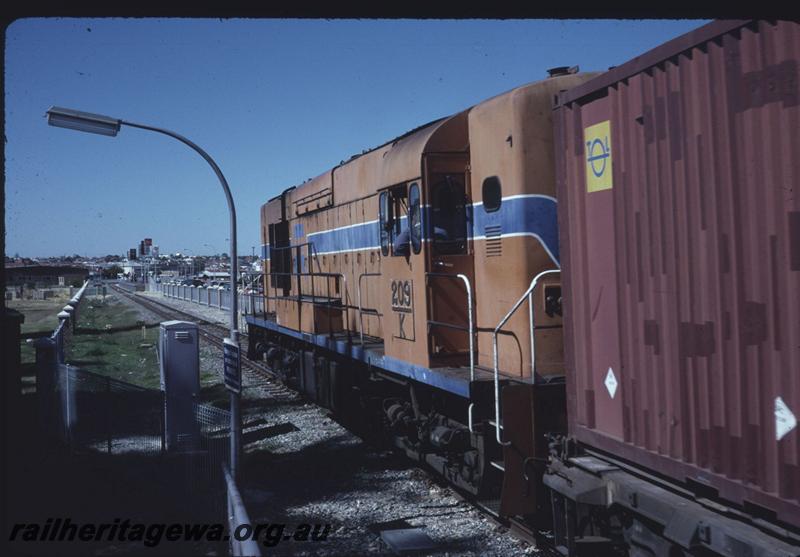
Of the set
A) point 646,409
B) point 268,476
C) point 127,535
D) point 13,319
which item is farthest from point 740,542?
point 13,319

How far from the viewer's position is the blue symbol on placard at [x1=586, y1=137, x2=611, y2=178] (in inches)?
241

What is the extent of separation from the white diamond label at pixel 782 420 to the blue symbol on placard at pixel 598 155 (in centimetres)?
242

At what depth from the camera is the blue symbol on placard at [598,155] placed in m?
6.13

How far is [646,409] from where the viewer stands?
567 cm

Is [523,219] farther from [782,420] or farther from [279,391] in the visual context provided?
[279,391]

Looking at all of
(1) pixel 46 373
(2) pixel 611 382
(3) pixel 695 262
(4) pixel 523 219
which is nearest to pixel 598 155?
(3) pixel 695 262

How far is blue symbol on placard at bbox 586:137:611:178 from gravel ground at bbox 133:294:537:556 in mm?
3582

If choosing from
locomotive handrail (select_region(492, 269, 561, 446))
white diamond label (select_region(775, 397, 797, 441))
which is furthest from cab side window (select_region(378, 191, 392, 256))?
white diamond label (select_region(775, 397, 797, 441))

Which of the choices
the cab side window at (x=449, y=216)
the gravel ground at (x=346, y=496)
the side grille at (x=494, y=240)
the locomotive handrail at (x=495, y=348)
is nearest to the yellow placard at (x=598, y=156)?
the locomotive handrail at (x=495, y=348)

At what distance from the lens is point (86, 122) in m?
11.4

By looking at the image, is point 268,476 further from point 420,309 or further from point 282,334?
point 282,334

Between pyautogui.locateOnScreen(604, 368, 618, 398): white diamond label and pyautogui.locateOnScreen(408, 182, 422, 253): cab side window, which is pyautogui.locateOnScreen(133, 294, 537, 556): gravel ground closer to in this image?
pyautogui.locateOnScreen(604, 368, 618, 398): white diamond label

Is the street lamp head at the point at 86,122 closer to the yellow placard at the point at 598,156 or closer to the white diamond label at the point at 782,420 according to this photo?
the yellow placard at the point at 598,156

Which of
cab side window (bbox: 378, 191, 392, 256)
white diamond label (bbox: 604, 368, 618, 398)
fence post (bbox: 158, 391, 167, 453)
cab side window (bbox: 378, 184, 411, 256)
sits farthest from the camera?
fence post (bbox: 158, 391, 167, 453)
